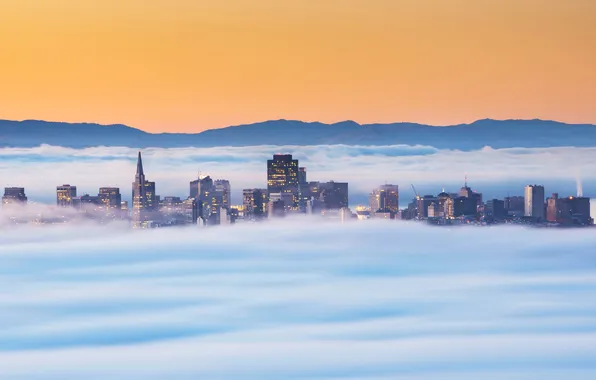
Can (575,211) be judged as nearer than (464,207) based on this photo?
Yes

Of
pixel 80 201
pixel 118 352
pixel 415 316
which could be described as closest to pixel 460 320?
Answer: pixel 415 316

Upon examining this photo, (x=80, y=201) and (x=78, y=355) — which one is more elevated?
(x=80, y=201)

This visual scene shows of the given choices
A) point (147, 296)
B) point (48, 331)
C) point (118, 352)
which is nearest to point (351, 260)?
point (147, 296)

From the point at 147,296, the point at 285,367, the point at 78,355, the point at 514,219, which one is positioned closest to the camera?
the point at 285,367

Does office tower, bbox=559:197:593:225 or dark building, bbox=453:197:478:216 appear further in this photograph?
dark building, bbox=453:197:478:216

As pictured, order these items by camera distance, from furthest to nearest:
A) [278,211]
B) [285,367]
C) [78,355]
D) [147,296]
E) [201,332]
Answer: [278,211] → [147,296] → [201,332] → [78,355] → [285,367]

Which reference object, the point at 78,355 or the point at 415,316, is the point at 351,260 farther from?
the point at 78,355

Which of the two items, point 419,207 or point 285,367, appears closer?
point 285,367

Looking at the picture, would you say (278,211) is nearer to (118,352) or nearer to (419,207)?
(419,207)

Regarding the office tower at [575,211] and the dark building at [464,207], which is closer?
the office tower at [575,211]
